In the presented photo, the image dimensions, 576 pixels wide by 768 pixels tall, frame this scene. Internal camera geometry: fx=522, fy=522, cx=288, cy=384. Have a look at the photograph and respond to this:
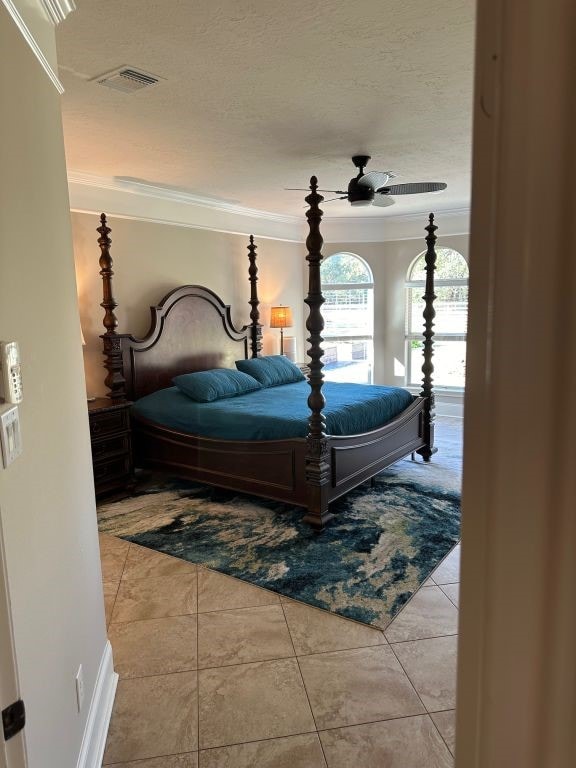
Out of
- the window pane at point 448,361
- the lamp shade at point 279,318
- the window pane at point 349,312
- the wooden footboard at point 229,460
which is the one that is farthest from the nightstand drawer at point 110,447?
the window pane at point 448,361

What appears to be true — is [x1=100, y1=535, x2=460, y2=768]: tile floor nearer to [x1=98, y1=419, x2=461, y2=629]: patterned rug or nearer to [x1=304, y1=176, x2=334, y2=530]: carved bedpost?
[x1=98, y1=419, x2=461, y2=629]: patterned rug

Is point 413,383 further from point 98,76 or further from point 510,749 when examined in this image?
point 510,749

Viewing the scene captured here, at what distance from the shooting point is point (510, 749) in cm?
47

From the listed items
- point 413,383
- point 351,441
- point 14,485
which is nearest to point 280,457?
point 351,441

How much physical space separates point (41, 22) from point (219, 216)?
4144 mm

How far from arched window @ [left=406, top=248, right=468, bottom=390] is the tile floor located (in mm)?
4254

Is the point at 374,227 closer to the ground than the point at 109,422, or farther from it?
farther from it

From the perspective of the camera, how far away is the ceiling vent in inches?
97.1

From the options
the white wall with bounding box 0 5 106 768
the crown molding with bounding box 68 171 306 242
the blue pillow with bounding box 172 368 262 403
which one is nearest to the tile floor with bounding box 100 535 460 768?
the white wall with bounding box 0 5 106 768

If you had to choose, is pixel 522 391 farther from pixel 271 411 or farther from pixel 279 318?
pixel 279 318

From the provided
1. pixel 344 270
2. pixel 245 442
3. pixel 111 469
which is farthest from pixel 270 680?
pixel 344 270

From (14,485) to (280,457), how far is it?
8.49 ft

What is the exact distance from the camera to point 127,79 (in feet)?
8.32

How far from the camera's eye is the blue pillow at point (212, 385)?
4418 millimetres
